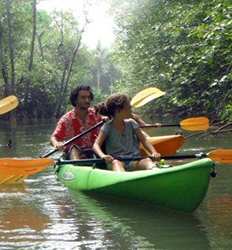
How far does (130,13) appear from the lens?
20359 millimetres

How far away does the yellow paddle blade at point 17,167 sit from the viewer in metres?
5.96

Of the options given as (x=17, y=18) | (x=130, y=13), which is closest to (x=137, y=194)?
(x=130, y=13)

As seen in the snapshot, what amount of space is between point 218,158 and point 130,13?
15.4 metres

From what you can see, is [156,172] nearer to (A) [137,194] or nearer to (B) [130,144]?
(A) [137,194]

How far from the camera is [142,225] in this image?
4664 millimetres

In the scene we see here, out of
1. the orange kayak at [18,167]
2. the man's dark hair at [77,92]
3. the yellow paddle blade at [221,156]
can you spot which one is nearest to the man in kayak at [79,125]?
the man's dark hair at [77,92]

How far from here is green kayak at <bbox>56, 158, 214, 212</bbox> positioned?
177 inches

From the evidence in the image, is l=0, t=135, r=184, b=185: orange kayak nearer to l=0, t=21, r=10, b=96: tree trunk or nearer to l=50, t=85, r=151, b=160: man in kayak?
l=50, t=85, r=151, b=160: man in kayak

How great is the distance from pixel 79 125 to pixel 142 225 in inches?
91.6

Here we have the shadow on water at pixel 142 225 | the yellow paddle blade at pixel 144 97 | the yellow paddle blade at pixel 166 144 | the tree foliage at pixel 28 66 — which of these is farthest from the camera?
the tree foliage at pixel 28 66

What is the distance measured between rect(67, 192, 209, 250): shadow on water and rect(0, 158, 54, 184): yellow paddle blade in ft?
2.00

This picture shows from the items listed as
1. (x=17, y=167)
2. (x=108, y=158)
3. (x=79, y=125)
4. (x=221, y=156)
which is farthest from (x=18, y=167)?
(x=221, y=156)

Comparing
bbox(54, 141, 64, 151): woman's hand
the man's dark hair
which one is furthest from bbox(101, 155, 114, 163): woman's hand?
the man's dark hair

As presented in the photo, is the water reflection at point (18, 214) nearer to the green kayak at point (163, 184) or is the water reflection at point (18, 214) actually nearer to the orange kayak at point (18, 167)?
the orange kayak at point (18, 167)
